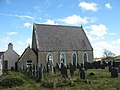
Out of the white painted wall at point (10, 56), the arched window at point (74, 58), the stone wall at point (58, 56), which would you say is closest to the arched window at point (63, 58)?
the stone wall at point (58, 56)

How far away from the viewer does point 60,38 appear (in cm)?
4662

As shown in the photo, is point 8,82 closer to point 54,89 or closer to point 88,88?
point 54,89

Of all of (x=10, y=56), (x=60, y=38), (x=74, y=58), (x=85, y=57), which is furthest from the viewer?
(x=85, y=57)

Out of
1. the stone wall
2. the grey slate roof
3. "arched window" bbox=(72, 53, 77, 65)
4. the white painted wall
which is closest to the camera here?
the stone wall

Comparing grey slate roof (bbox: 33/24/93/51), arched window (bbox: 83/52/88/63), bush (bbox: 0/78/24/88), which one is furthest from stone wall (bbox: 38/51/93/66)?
bush (bbox: 0/78/24/88)

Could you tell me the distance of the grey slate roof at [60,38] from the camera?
43500 mm

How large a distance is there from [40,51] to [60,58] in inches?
192

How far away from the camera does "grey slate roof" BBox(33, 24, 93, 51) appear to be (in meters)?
43.5

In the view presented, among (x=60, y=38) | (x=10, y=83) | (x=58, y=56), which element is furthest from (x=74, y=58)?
(x=10, y=83)

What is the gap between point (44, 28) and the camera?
46.4 m

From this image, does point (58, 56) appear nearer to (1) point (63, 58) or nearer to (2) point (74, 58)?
(1) point (63, 58)

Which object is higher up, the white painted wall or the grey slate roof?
the grey slate roof

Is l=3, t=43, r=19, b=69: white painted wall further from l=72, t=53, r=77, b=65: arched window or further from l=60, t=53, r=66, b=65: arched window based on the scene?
l=72, t=53, r=77, b=65: arched window

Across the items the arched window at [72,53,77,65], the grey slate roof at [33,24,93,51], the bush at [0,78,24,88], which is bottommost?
the bush at [0,78,24,88]
